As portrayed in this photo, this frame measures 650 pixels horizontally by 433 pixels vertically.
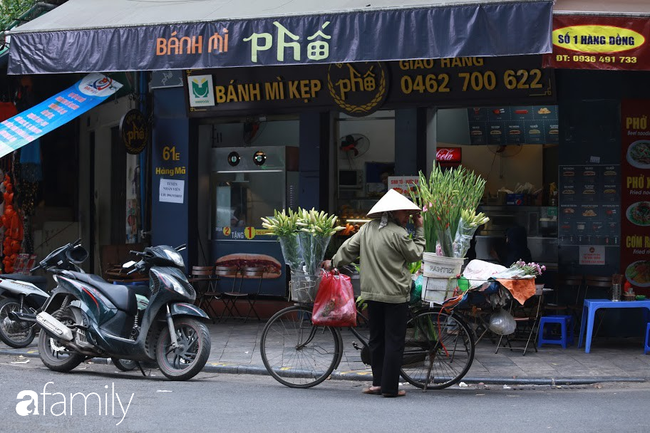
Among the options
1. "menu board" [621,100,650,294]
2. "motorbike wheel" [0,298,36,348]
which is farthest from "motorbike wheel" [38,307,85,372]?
"menu board" [621,100,650,294]

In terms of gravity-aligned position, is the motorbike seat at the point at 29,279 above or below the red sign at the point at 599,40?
below

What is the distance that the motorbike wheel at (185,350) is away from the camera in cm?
855

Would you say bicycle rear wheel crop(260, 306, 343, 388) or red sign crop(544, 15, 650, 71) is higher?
red sign crop(544, 15, 650, 71)

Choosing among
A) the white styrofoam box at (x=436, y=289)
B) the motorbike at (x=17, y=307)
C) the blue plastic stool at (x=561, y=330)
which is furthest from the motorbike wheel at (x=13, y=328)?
the blue plastic stool at (x=561, y=330)

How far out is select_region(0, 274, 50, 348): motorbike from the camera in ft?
35.2

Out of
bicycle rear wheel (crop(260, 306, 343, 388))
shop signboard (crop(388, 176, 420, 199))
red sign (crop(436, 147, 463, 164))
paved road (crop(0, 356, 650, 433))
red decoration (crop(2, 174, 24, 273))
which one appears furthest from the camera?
red decoration (crop(2, 174, 24, 273))

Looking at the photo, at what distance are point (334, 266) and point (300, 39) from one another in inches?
137

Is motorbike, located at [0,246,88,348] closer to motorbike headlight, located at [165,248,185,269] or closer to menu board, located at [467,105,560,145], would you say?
motorbike headlight, located at [165,248,185,269]

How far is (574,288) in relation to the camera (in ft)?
39.3

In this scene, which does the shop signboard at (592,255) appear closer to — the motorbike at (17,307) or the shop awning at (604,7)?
the shop awning at (604,7)

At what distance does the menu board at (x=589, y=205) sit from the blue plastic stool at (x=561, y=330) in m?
1.25

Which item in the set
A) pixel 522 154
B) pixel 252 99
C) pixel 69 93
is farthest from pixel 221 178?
pixel 522 154

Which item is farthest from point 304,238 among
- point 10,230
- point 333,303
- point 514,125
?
point 10,230

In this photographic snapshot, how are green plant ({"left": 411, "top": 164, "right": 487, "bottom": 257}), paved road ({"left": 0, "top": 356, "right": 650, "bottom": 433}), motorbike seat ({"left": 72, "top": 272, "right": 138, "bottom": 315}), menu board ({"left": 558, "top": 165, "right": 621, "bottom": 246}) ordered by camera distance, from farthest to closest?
1. menu board ({"left": 558, "top": 165, "right": 621, "bottom": 246})
2. motorbike seat ({"left": 72, "top": 272, "right": 138, "bottom": 315})
3. green plant ({"left": 411, "top": 164, "right": 487, "bottom": 257})
4. paved road ({"left": 0, "top": 356, "right": 650, "bottom": 433})
